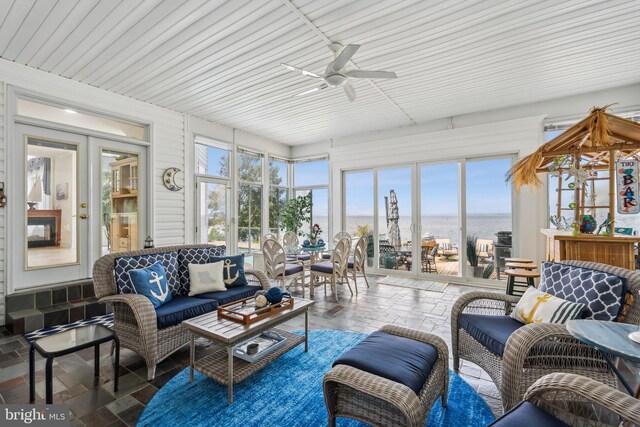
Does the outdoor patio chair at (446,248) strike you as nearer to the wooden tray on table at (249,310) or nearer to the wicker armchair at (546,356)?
the wicker armchair at (546,356)

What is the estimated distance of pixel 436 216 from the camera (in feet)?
19.7

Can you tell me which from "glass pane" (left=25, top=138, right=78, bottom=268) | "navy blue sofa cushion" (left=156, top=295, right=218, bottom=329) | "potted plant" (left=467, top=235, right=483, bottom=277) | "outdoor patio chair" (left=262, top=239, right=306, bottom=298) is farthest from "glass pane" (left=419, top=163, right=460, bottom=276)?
"glass pane" (left=25, top=138, right=78, bottom=268)

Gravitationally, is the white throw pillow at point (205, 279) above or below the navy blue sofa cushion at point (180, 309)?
above

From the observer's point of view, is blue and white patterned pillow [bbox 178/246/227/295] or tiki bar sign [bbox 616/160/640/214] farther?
tiki bar sign [bbox 616/160/640/214]

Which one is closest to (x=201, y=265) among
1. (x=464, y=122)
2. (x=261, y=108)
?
(x=261, y=108)

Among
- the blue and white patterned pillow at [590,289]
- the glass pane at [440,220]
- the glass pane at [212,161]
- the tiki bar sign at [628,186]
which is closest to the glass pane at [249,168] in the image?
the glass pane at [212,161]

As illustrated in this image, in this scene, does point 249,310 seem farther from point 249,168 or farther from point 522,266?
point 249,168

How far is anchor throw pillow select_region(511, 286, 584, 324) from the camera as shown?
1966 mm

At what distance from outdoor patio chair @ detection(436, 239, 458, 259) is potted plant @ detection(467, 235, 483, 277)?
246 mm

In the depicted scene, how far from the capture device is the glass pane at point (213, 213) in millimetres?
5855

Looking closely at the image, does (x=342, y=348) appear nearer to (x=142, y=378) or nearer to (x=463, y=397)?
(x=463, y=397)

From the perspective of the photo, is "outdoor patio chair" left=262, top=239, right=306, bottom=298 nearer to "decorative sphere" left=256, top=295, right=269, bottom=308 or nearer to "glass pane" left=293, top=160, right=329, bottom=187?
"decorative sphere" left=256, top=295, right=269, bottom=308

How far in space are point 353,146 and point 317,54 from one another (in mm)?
3634

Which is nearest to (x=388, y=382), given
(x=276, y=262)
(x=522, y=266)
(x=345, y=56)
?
(x=345, y=56)
